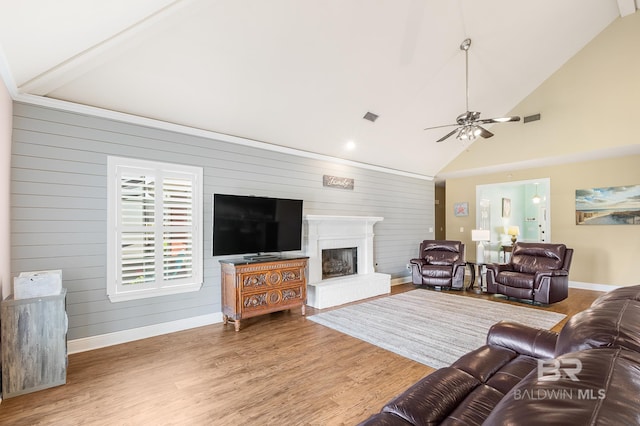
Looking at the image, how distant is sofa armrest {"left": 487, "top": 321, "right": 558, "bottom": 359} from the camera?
193 cm

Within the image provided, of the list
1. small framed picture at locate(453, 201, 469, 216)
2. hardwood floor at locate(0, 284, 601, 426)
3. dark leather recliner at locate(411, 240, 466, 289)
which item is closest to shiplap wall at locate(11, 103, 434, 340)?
hardwood floor at locate(0, 284, 601, 426)

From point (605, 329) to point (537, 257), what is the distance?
519cm

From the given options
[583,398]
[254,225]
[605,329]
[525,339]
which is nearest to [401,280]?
[254,225]

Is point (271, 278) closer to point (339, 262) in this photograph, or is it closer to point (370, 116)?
point (339, 262)

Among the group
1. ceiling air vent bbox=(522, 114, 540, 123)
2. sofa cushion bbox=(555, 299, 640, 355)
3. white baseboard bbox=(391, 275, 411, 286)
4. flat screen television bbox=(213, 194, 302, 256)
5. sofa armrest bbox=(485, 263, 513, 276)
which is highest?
ceiling air vent bbox=(522, 114, 540, 123)

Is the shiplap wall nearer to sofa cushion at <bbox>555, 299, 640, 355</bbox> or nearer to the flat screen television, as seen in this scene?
the flat screen television

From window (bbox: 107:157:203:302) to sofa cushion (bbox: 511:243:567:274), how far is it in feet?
18.2

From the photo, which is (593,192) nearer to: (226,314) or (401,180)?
(401,180)

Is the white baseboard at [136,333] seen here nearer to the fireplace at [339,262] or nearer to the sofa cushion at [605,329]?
the fireplace at [339,262]

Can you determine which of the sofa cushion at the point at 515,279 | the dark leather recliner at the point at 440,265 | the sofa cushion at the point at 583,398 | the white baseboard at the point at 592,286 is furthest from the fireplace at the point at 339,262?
the sofa cushion at the point at 583,398

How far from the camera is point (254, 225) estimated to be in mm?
4332

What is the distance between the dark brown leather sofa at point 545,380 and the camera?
660 mm

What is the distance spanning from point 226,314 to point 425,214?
5.71 m

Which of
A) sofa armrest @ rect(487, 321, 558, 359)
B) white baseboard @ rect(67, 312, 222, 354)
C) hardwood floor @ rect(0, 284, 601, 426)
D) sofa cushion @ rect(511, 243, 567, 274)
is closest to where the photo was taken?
sofa armrest @ rect(487, 321, 558, 359)
